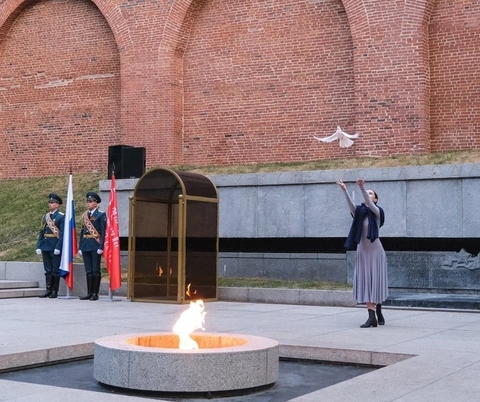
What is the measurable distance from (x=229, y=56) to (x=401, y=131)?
5.32 metres

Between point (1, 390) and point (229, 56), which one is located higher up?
point (229, 56)

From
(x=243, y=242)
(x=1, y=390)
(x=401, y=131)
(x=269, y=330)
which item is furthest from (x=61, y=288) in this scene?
(x=1, y=390)

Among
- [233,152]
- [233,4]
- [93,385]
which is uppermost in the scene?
[233,4]

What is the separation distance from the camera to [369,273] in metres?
9.16

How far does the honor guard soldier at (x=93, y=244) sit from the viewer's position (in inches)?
527

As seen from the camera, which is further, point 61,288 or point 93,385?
point 61,288

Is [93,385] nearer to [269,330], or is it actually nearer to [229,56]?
[269,330]

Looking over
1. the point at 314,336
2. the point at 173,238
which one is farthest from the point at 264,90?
the point at 314,336

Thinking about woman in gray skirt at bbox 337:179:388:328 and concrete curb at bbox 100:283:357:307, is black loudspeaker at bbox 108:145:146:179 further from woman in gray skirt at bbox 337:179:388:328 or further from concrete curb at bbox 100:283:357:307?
woman in gray skirt at bbox 337:179:388:328

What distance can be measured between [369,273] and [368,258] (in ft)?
0.56

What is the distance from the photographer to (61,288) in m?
14.6

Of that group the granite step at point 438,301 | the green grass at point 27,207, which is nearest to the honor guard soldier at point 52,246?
the green grass at point 27,207

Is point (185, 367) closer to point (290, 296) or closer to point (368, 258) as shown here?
point (368, 258)

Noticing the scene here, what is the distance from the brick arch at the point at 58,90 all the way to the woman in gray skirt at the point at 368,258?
545 inches
